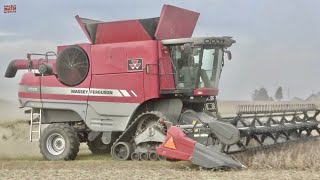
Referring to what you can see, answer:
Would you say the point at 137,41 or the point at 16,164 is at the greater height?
the point at 137,41

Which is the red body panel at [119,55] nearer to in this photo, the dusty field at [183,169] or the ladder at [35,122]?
the ladder at [35,122]

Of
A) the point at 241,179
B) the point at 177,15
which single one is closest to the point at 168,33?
the point at 177,15

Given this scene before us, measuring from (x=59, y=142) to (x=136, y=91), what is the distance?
8.26ft

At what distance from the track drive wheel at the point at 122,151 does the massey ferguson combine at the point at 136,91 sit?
0.08 ft

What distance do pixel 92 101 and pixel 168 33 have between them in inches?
99.0

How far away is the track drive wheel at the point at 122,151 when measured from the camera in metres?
12.8

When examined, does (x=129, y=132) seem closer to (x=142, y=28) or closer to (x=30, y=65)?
(x=142, y=28)

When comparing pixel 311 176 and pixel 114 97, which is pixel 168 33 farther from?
pixel 311 176

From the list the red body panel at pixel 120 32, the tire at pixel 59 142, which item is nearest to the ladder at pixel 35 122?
the tire at pixel 59 142

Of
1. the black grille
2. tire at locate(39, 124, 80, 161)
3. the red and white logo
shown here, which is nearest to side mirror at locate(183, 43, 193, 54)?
the red and white logo

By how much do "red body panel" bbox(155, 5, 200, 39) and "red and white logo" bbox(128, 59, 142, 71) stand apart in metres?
0.75

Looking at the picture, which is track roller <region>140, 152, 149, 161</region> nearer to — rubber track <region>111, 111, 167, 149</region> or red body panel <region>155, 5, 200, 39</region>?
rubber track <region>111, 111, 167, 149</region>

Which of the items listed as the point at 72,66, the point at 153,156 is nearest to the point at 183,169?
the point at 153,156

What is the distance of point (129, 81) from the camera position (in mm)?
13273
